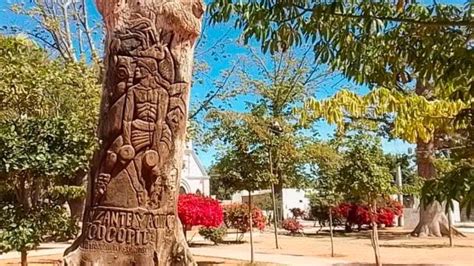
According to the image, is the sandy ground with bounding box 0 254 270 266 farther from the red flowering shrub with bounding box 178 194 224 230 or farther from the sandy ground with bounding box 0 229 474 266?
the red flowering shrub with bounding box 178 194 224 230

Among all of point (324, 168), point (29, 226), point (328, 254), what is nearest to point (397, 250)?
point (328, 254)

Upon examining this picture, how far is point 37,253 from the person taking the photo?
1695 cm

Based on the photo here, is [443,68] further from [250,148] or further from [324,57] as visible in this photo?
[250,148]

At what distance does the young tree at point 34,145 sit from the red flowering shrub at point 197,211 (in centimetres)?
601

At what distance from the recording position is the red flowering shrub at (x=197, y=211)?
1573 cm

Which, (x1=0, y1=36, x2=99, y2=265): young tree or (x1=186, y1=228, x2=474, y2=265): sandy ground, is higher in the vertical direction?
(x1=0, y1=36, x2=99, y2=265): young tree

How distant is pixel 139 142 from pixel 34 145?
4.28 metres

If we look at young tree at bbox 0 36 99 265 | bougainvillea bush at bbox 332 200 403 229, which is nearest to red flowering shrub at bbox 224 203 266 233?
bougainvillea bush at bbox 332 200 403 229

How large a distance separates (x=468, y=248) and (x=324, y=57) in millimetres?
16752

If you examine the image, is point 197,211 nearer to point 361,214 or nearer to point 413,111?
point 361,214

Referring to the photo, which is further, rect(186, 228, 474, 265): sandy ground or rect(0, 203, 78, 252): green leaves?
rect(186, 228, 474, 265): sandy ground

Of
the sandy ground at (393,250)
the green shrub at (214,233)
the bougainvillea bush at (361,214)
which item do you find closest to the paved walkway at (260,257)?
the sandy ground at (393,250)

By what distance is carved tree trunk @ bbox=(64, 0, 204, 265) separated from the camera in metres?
3.64

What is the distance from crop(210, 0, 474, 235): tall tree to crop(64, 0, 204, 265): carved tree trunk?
1436 millimetres
